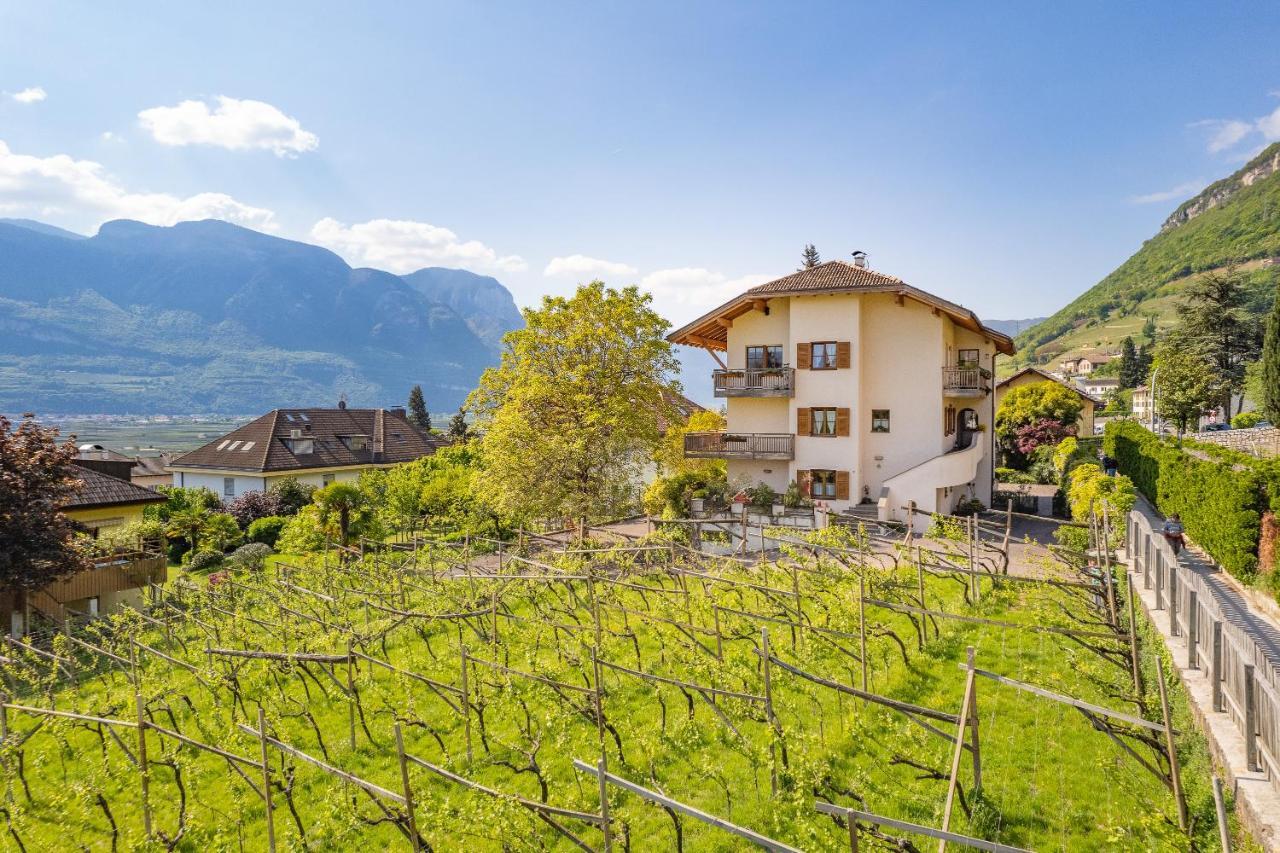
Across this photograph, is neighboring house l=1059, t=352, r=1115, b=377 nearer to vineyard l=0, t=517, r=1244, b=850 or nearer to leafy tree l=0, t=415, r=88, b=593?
vineyard l=0, t=517, r=1244, b=850

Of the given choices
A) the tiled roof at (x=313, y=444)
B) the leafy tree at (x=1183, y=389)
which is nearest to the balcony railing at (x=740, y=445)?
the tiled roof at (x=313, y=444)

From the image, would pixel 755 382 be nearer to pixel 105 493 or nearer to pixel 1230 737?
pixel 1230 737

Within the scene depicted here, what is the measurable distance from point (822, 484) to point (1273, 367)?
38241 millimetres

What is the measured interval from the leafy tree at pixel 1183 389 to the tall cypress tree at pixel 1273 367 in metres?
2.49

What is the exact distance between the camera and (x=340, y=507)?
78.5 ft

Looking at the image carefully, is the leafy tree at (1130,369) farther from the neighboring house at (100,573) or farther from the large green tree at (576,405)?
the neighboring house at (100,573)

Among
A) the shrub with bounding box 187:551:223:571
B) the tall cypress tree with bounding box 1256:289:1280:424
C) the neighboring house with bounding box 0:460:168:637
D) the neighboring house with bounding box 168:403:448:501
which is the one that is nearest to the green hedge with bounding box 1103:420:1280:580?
the neighboring house with bounding box 0:460:168:637

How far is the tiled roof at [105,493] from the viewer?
21953 mm

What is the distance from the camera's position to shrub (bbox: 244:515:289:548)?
97.7ft

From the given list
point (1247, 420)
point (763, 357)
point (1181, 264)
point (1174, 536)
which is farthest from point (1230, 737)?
point (1181, 264)

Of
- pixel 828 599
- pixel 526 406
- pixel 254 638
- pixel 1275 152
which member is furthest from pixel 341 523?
pixel 1275 152

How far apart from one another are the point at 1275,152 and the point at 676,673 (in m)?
226

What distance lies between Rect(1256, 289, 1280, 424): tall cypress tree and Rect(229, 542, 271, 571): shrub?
56.0 metres

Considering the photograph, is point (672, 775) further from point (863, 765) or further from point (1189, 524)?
point (1189, 524)
